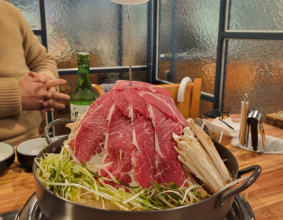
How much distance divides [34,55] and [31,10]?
165 centimetres

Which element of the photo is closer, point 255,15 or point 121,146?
point 121,146

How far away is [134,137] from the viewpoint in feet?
2.33

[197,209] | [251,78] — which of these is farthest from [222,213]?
[251,78]

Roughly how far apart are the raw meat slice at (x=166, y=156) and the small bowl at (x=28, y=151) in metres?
0.61

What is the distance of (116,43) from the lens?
4.09 m

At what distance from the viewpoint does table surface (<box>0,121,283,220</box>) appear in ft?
2.85

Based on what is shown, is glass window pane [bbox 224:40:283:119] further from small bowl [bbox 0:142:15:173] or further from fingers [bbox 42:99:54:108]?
small bowl [bbox 0:142:15:173]

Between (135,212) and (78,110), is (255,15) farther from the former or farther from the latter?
(135,212)

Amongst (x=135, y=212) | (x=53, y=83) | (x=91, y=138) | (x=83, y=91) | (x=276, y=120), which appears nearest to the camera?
(x=135, y=212)

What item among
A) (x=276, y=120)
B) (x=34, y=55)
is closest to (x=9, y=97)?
(x=34, y=55)

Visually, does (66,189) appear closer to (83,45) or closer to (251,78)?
(251,78)

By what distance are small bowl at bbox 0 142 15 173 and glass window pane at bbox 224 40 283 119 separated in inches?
73.8

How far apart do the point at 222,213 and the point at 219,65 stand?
8.61 ft

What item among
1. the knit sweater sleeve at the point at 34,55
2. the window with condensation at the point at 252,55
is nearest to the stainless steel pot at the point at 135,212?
the knit sweater sleeve at the point at 34,55
